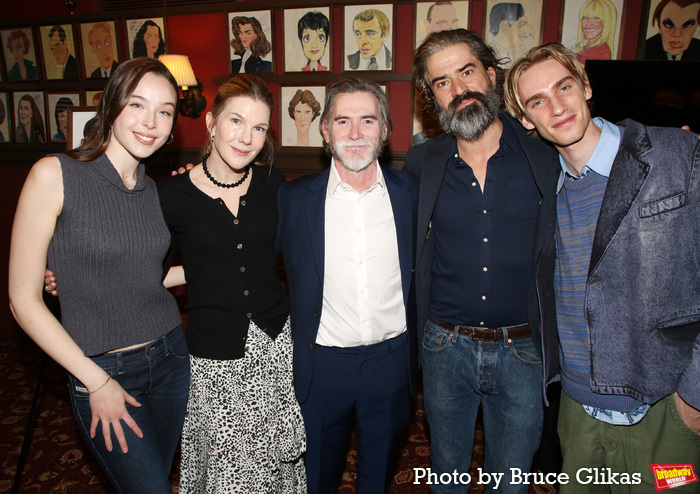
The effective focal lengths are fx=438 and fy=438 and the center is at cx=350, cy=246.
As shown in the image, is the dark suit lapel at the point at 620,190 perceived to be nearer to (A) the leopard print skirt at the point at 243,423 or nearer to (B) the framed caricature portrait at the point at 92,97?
(A) the leopard print skirt at the point at 243,423

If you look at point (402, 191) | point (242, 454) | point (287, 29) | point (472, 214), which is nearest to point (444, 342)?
point (472, 214)

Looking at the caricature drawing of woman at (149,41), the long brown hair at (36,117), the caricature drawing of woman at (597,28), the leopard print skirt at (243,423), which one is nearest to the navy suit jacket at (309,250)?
the leopard print skirt at (243,423)

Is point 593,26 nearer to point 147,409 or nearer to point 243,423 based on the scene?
point 243,423

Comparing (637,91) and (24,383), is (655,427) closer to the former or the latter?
(637,91)

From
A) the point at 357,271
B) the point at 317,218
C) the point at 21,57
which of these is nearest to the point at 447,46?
the point at 317,218

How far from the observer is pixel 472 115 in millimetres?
2018

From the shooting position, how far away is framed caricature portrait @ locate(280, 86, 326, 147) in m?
3.92

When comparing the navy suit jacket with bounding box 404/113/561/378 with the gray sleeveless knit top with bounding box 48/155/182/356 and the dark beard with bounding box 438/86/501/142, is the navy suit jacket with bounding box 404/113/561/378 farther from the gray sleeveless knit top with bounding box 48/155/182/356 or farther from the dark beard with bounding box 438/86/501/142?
the gray sleeveless knit top with bounding box 48/155/182/356

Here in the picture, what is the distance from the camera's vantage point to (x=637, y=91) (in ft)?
8.52

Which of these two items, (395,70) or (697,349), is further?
(395,70)

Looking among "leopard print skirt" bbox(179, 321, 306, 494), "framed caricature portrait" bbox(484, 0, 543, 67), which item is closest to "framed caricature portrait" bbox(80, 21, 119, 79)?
"framed caricature portrait" bbox(484, 0, 543, 67)

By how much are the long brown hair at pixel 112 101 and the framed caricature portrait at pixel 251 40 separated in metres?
2.45

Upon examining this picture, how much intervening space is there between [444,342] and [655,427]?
836mm

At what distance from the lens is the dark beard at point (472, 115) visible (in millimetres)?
2018
